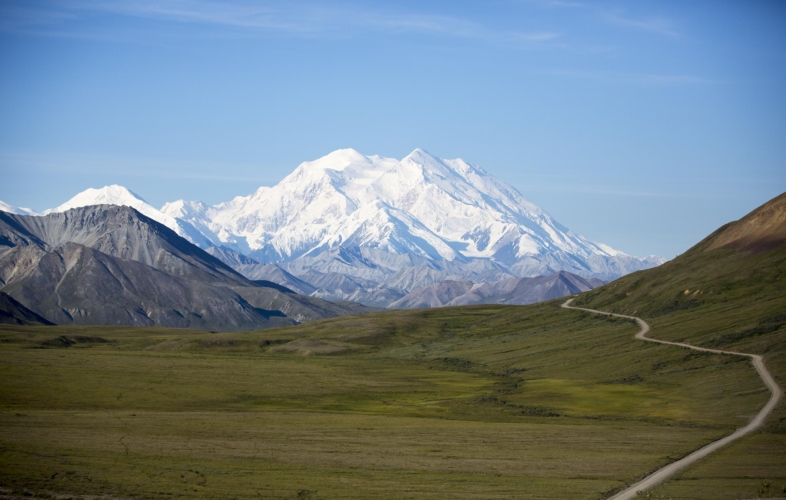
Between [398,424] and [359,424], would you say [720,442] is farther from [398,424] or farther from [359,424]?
[359,424]

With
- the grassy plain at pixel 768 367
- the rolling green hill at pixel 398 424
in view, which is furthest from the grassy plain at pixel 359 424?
the grassy plain at pixel 768 367

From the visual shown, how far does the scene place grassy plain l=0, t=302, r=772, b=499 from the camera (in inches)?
2800

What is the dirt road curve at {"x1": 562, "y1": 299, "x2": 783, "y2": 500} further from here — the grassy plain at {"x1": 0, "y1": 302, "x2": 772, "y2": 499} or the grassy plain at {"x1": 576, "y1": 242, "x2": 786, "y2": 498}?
the grassy plain at {"x1": 0, "y1": 302, "x2": 772, "y2": 499}

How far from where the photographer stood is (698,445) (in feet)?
302

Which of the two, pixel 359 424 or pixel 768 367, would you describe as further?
pixel 768 367

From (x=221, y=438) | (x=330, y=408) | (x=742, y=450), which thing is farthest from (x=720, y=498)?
(x=330, y=408)

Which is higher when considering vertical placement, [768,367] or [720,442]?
[768,367]

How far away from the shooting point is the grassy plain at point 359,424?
71.1 m

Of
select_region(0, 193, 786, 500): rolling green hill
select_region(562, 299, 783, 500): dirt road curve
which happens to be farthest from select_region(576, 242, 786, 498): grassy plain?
select_region(562, 299, 783, 500): dirt road curve

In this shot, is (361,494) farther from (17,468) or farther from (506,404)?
(506,404)

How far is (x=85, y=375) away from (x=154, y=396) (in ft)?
77.8

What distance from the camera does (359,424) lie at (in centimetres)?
10975

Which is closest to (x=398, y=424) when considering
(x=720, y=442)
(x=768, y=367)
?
(x=720, y=442)

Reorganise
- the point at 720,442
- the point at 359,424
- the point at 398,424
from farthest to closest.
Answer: the point at 398,424
the point at 359,424
the point at 720,442
